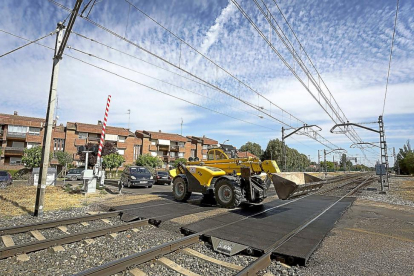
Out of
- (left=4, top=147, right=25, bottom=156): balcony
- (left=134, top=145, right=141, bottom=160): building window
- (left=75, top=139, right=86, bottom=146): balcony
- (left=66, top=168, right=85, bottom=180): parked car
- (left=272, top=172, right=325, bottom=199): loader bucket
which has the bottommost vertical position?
(left=66, top=168, right=85, bottom=180): parked car

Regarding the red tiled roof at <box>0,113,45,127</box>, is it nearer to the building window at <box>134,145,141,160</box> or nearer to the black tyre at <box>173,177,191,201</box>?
the building window at <box>134,145,141,160</box>

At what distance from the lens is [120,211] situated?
7883 millimetres

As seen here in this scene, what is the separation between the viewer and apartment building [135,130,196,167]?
56781mm

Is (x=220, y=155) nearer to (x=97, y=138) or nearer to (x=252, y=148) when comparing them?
(x=97, y=138)

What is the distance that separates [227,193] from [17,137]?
155 feet

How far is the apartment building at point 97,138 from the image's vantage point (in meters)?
44.7

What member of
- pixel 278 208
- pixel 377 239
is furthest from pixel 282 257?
pixel 278 208

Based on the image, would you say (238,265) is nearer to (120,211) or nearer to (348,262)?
(348,262)

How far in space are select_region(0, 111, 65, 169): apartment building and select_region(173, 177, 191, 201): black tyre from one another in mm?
38608

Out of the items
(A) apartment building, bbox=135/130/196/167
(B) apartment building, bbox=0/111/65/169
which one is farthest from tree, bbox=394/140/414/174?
(B) apartment building, bbox=0/111/65/169

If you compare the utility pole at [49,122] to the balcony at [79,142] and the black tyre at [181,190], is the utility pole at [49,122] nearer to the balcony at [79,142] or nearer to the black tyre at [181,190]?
the black tyre at [181,190]

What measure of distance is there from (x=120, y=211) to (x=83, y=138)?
4402 centimetres

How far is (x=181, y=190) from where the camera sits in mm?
10773

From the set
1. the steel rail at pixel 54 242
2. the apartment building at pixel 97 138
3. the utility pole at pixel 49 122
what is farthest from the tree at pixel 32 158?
the steel rail at pixel 54 242
